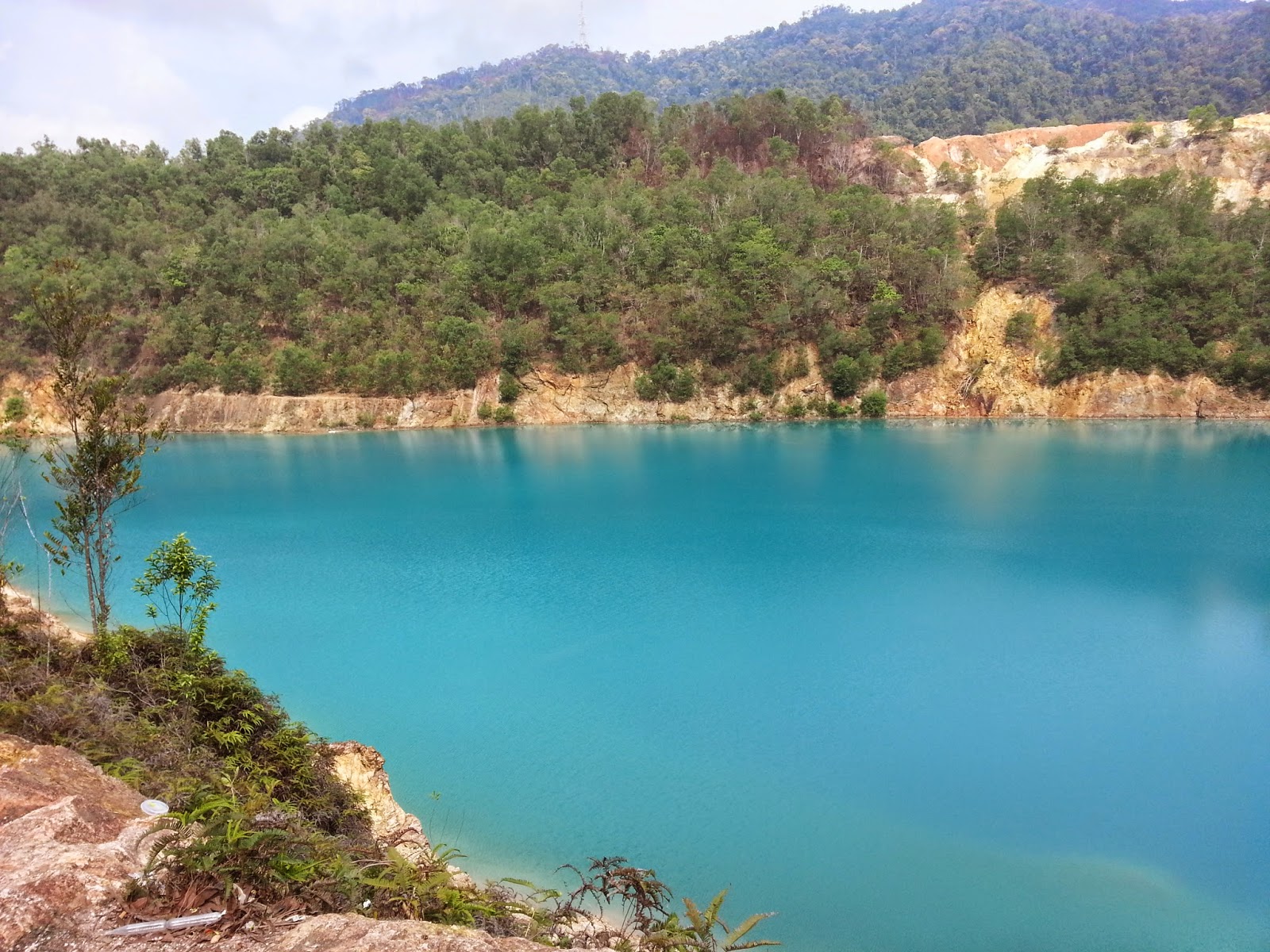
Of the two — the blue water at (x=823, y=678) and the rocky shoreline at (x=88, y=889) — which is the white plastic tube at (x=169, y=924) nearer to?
the rocky shoreline at (x=88, y=889)

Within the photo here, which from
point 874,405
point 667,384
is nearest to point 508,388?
point 667,384

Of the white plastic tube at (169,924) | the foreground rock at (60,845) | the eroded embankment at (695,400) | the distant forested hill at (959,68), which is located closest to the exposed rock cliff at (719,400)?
the eroded embankment at (695,400)

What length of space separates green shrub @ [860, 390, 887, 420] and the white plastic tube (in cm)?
3841

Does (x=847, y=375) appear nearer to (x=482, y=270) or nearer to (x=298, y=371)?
(x=482, y=270)

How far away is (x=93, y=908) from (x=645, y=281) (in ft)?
134

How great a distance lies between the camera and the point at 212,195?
52906 millimetres

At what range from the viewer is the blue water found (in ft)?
26.2

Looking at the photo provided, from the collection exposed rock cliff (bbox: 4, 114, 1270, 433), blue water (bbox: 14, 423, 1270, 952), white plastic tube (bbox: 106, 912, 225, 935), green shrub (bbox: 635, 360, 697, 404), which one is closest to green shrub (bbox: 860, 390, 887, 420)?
exposed rock cliff (bbox: 4, 114, 1270, 433)

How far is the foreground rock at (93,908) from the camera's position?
11.9 feet

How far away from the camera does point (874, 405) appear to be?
39.2m

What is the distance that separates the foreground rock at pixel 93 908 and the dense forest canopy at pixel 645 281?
36.6 meters

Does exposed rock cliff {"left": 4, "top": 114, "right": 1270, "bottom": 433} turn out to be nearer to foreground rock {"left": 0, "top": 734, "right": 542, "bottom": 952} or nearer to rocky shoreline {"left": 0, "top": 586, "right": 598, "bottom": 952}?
rocky shoreline {"left": 0, "top": 586, "right": 598, "bottom": 952}

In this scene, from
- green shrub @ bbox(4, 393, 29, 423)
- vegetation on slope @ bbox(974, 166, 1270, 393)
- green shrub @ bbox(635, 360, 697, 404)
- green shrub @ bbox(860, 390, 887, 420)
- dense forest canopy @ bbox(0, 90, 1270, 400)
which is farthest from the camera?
green shrub @ bbox(635, 360, 697, 404)

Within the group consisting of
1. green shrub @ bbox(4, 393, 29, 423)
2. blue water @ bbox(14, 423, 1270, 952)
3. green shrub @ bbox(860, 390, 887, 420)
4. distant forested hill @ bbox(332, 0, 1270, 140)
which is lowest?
blue water @ bbox(14, 423, 1270, 952)
